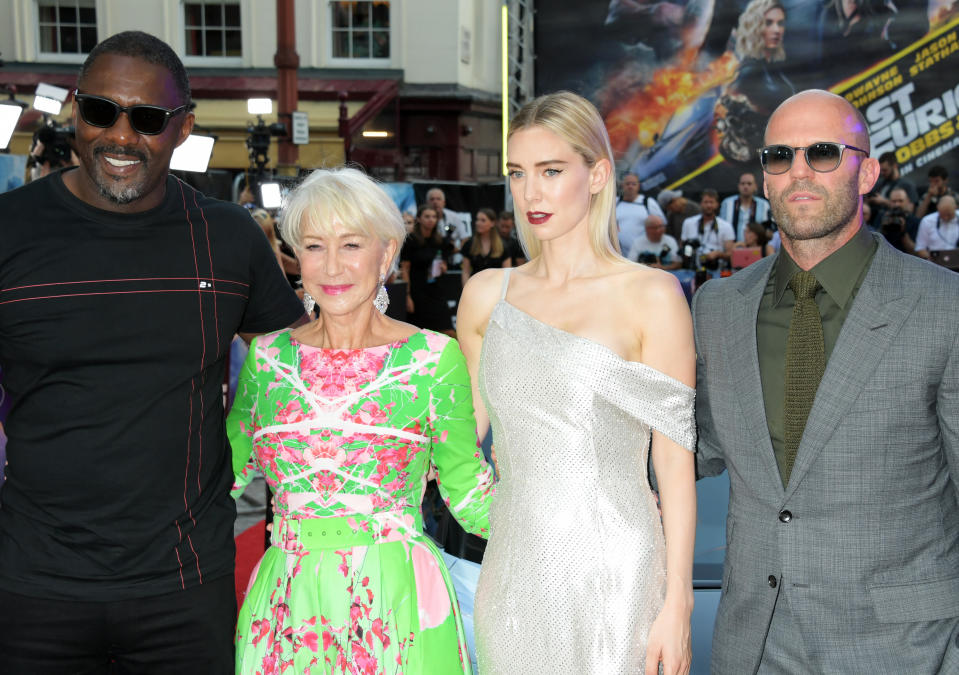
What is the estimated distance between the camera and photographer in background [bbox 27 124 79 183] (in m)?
9.74

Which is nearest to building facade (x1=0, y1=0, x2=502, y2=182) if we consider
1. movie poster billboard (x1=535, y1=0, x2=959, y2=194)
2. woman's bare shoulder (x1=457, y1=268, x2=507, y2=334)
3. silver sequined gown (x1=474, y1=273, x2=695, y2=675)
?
movie poster billboard (x1=535, y1=0, x2=959, y2=194)

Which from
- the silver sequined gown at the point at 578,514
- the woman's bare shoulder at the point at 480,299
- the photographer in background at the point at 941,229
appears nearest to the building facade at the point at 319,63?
the photographer in background at the point at 941,229

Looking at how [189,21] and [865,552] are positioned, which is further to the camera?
[189,21]

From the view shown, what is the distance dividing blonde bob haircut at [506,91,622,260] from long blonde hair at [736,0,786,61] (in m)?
9.60

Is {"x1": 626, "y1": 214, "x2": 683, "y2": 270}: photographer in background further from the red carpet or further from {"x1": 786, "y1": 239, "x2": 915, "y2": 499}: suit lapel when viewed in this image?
{"x1": 786, "y1": 239, "x2": 915, "y2": 499}: suit lapel

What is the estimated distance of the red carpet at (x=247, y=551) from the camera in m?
4.75

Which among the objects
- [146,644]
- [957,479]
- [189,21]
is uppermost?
[189,21]

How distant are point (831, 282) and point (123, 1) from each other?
1864cm

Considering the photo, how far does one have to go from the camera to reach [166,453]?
2.24 m

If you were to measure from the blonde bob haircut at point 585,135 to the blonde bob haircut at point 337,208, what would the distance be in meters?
0.35

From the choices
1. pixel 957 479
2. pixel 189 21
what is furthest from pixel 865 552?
pixel 189 21

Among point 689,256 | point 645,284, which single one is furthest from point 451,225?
point 645,284

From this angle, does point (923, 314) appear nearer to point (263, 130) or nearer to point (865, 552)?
point (865, 552)

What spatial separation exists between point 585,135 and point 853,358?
2.59 feet
